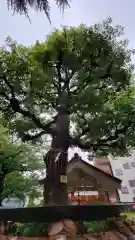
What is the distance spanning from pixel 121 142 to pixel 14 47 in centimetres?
430

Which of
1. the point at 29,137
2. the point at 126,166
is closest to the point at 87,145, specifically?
the point at 29,137

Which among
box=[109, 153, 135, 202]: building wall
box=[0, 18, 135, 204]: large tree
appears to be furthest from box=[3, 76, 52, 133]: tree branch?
box=[109, 153, 135, 202]: building wall

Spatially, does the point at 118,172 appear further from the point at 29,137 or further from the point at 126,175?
the point at 29,137

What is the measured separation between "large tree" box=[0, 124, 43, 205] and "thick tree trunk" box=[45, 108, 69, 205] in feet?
18.4

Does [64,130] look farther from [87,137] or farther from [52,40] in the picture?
[52,40]

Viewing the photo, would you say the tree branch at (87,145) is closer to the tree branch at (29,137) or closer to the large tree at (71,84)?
the large tree at (71,84)

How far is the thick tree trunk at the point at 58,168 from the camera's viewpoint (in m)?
4.03

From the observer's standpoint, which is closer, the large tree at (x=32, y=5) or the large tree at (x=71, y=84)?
the large tree at (x=32, y=5)

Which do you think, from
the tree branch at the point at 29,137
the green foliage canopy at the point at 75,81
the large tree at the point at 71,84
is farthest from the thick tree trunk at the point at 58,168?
the tree branch at the point at 29,137

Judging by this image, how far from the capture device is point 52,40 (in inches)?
198

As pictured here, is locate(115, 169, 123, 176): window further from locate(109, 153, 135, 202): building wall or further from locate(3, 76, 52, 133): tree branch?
locate(3, 76, 52, 133): tree branch

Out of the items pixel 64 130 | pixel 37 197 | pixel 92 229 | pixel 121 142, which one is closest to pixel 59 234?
pixel 92 229

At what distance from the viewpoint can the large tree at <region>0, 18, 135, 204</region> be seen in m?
4.81

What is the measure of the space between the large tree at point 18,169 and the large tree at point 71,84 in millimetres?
5052
